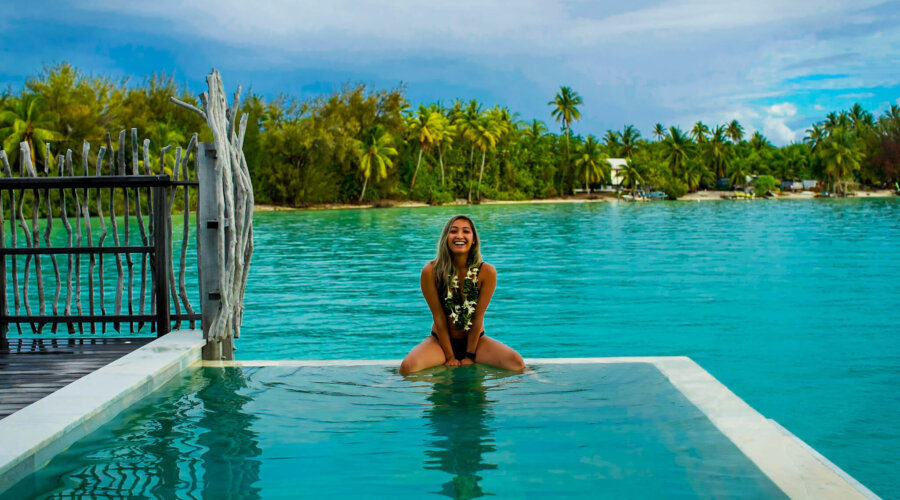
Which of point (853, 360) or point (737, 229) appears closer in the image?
point (853, 360)

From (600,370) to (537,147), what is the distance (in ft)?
268

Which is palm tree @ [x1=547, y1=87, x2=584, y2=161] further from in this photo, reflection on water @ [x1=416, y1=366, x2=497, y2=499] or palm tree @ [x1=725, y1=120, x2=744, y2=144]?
reflection on water @ [x1=416, y1=366, x2=497, y2=499]

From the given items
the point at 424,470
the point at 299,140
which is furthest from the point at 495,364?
the point at 299,140

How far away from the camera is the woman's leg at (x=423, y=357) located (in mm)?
5879

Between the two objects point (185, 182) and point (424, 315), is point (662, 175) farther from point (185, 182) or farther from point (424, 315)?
point (185, 182)

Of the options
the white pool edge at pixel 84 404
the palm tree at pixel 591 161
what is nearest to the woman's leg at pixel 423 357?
the white pool edge at pixel 84 404

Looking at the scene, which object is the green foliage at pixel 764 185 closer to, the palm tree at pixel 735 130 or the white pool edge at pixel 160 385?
the palm tree at pixel 735 130

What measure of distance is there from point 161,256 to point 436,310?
7.10ft

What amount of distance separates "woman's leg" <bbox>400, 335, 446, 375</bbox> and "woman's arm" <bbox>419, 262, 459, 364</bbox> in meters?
0.04

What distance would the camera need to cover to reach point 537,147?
86.5 m

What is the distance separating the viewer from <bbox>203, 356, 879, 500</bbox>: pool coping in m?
3.43

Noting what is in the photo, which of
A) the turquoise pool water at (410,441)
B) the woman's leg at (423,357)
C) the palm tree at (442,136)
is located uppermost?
the palm tree at (442,136)

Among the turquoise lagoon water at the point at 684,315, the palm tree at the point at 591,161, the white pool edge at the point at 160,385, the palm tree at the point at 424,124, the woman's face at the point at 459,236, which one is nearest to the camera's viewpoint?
A: the white pool edge at the point at 160,385

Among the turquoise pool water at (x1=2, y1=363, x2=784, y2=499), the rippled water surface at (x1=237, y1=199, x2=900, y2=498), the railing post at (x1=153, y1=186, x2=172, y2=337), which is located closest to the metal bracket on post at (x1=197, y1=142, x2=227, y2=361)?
the railing post at (x1=153, y1=186, x2=172, y2=337)
